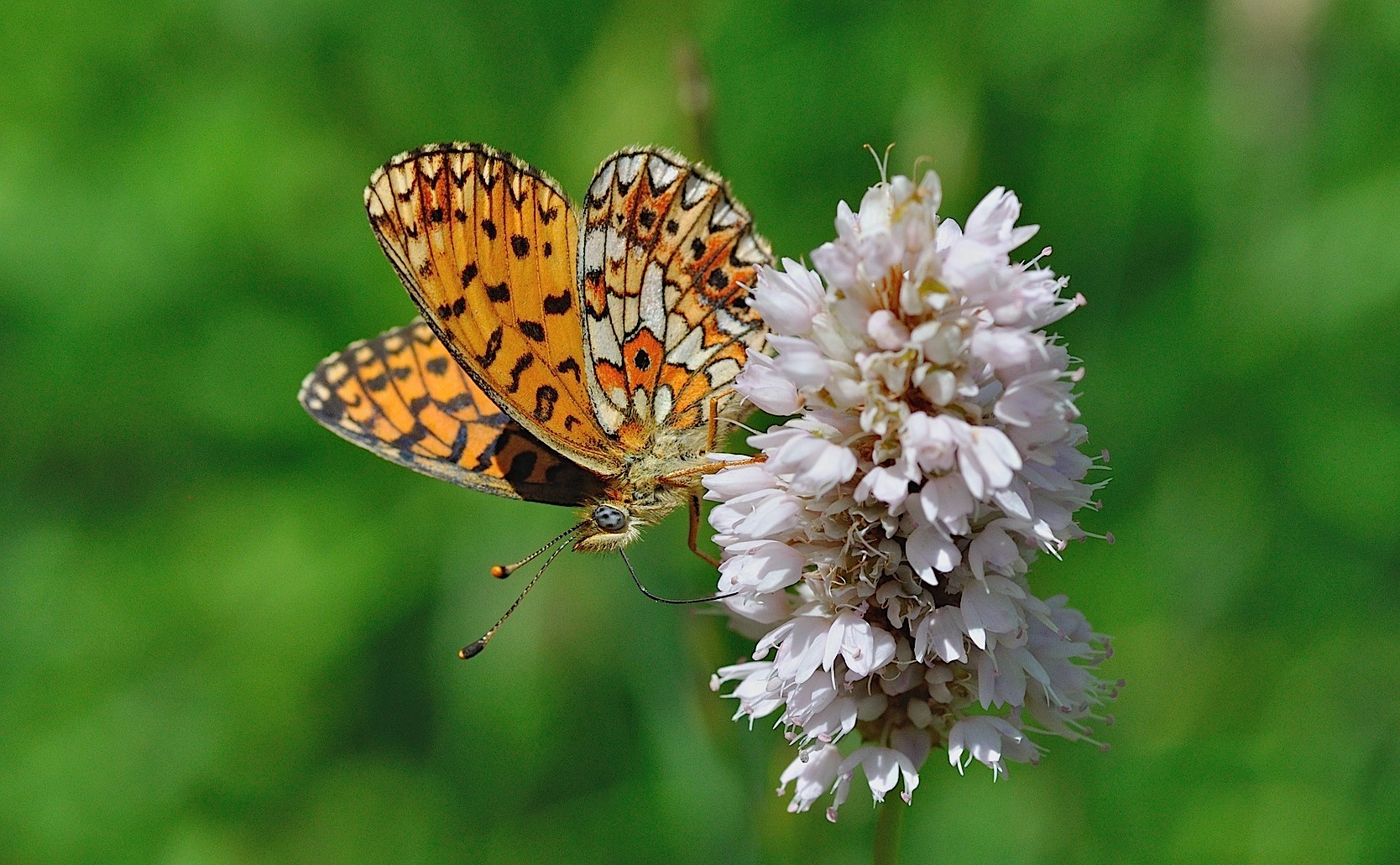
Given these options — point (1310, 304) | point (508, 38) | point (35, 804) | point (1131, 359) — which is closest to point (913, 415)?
point (1131, 359)

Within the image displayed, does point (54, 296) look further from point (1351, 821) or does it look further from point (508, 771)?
point (1351, 821)

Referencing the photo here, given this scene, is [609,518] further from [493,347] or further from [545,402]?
[493,347]

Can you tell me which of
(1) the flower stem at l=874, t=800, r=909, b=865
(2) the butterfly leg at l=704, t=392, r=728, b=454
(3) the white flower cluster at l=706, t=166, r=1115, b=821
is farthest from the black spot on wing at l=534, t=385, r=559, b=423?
(1) the flower stem at l=874, t=800, r=909, b=865

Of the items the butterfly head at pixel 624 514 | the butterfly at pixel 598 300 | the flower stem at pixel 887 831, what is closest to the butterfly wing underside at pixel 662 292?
the butterfly at pixel 598 300

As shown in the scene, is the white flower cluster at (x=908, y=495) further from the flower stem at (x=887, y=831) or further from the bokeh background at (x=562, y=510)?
the bokeh background at (x=562, y=510)

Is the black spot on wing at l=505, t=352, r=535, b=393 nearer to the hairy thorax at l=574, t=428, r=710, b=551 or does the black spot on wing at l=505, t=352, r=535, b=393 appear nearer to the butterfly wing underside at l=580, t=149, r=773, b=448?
the butterfly wing underside at l=580, t=149, r=773, b=448

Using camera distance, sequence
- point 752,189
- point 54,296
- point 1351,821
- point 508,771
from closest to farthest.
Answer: point 1351,821 < point 508,771 < point 752,189 < point 54,296
